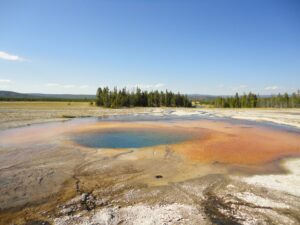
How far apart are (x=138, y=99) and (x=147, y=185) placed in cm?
8210

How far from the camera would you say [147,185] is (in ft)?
30.3

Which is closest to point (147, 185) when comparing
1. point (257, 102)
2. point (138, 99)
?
point (138, 99)

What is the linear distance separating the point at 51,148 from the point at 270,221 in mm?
13756

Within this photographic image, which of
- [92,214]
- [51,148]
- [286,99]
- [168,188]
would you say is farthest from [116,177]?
[286,99]

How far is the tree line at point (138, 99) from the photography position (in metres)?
83.0

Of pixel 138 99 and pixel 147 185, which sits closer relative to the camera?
pixel 147 185

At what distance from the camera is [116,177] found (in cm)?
1018

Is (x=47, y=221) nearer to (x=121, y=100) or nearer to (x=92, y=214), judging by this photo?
(x=92, y=214)

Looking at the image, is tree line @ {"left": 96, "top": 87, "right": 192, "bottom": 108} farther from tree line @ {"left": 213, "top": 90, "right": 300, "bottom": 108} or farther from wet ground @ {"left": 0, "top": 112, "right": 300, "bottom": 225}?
wet ground @ {"left": 0, "top": 112, "right": 300, "bottom": 225}

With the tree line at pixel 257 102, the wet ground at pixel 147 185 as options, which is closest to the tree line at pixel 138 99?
the tree line at pixel 257 102

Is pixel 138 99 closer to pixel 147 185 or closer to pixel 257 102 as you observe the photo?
pixel 257 102

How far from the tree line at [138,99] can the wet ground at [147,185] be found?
6732cm

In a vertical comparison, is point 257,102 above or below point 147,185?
above

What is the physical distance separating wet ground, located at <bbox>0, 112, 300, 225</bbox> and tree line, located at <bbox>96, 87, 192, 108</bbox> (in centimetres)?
6732
